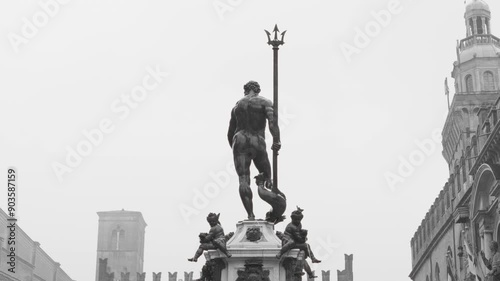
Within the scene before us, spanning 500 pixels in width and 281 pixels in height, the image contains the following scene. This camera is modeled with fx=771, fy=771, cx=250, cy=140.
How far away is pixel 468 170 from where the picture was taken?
43438 mm

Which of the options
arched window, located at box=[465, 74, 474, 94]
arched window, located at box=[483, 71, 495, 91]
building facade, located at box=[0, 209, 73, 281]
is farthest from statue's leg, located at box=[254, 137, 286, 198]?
arched window, located at box=[465, 74, 474, 94]

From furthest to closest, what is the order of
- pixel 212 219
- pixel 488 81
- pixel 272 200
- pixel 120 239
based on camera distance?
pixel 120 239 < pixel 488 81 < pixel 272 200 < pixel 212 219

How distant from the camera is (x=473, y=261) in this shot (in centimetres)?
3925

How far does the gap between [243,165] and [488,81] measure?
179ft

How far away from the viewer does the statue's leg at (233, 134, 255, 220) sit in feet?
44.9

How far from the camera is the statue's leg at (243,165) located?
13.7m

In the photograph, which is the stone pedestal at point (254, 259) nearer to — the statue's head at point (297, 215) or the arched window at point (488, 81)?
the statue's head at point (297, 215)

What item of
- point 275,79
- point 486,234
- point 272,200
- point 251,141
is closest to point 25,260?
point 486,234

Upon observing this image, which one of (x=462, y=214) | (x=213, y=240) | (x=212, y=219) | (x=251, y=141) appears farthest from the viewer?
(x=462, y=214)

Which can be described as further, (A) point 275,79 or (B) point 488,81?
(B) point 488,81

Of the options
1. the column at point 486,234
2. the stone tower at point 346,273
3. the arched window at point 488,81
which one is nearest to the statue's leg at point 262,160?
the column at point 486,234

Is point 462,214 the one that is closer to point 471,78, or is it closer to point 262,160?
point 471,78

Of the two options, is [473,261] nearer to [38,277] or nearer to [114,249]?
[38,277]

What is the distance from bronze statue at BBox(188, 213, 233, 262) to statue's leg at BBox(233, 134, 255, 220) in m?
0.88
